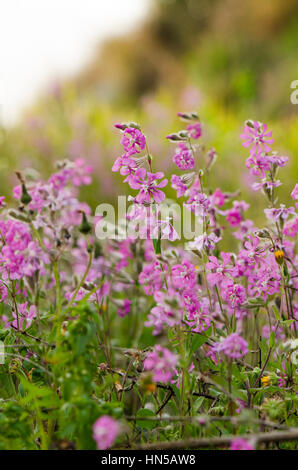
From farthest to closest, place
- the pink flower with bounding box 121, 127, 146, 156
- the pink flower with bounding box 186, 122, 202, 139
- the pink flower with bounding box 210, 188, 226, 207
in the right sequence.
Answer: 1. the pink flower with bounding box 210, 188, 226, 207
2. the pink flower with bounding box 186, 122, 202, 139
3. the pink flower with bounding box 121, 127, 146, 156

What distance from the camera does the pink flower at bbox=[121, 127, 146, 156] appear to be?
4.62ft

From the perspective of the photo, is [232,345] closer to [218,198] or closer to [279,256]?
[279,256]

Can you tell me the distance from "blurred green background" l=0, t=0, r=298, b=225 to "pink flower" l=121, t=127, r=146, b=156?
62.9 inches

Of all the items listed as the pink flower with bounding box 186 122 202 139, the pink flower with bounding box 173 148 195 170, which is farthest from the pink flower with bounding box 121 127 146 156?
the pink flower with bounding box 186 122 202 139

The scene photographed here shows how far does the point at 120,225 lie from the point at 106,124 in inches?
143

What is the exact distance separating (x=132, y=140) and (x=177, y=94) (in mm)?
14213

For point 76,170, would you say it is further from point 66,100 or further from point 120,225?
point 66,100


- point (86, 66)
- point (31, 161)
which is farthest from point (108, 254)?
point (86, 66)

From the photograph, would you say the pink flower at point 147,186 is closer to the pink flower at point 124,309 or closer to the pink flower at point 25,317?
the pink flower at point 25,317

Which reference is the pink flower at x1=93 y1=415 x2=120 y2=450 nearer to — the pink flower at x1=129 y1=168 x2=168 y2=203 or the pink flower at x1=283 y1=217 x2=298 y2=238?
the pink flower at x1=129 y1=168 x2=168 y2=203

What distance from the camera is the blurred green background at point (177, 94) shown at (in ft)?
14.5

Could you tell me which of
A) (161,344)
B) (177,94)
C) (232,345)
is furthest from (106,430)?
(177,94)

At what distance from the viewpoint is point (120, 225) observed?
1.99 m

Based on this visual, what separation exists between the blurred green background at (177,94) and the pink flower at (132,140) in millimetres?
1597
